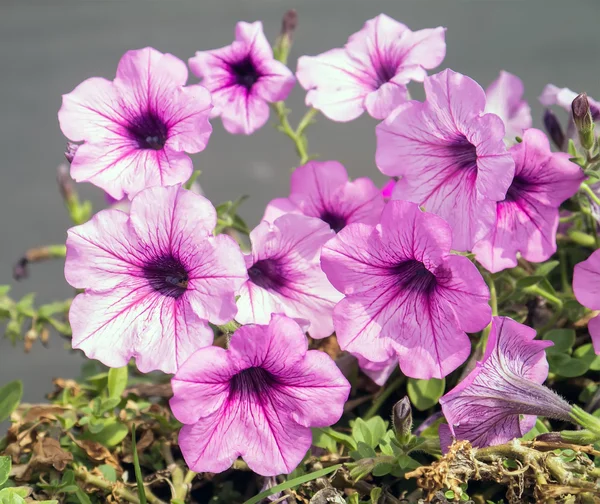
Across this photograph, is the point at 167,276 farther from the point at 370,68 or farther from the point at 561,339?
the point at 561,339

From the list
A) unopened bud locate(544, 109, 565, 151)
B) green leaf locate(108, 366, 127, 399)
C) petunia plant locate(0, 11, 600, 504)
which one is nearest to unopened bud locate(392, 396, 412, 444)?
petunia plant locate(0, 11, 600, 504)

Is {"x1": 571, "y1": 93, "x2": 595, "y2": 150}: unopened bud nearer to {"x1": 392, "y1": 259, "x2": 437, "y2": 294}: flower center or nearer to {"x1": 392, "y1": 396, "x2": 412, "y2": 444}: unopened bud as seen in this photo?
{"x1": 392, "y1": 259, "x2": 437, "y2": 294}: flower center

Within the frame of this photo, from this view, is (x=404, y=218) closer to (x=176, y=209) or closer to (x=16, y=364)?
(x=176, y=209)

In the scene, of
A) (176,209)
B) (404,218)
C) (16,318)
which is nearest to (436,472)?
(404,218)

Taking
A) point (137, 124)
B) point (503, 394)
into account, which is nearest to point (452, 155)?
point (503, 394)

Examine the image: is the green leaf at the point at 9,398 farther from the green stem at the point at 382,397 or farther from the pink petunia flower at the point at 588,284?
the pink petunia flower at the point at 588,284

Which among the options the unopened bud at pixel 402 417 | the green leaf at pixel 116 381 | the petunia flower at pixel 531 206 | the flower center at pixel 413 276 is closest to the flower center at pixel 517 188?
the petunia flower at pixel 531 206
